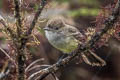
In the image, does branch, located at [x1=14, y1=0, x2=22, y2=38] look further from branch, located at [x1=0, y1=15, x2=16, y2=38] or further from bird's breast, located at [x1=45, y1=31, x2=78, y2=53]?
bird's breast, located at [x1=45, y1=31, x2=78, y2=53]

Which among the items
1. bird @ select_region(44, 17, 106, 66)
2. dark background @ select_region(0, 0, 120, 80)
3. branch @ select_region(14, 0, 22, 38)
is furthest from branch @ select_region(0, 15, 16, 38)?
dark background @ select_region(0, 0, 120, 80)

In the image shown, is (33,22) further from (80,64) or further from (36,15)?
(80,64)

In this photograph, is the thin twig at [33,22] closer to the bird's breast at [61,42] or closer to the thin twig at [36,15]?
the thin twig at [36,15]

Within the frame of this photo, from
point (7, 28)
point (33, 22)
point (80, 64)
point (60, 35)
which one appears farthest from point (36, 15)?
point (80, 64)

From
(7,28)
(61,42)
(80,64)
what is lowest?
(80,64)

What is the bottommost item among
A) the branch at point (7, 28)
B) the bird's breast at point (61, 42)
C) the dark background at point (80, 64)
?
the dark background at point (80, 64)

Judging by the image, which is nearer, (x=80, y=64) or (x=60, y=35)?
(x=60, y=35)

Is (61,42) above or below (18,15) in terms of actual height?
below

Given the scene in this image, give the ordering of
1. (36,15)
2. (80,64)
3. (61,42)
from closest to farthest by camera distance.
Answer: (36,15) → (61,42) → (80,64)

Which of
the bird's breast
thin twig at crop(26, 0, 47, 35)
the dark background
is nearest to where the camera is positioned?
thin twig at crop(26, 0, 47, 35)

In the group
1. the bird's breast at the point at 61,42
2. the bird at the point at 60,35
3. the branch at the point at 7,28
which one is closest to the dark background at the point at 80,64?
the bird at the point at 60,35

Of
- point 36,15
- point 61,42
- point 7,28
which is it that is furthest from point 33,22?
point 61,42

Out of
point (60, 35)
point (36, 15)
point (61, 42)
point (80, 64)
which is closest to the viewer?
point (36, 15)
